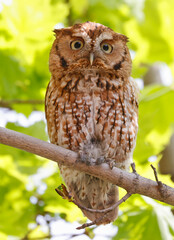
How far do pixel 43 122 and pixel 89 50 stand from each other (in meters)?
0.93

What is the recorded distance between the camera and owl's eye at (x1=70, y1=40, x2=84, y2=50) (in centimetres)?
249

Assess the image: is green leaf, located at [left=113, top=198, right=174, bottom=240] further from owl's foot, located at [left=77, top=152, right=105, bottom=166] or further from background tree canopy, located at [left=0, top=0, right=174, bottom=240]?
owl's foot, located at [left=77, top=152, right=105, bottom=166]

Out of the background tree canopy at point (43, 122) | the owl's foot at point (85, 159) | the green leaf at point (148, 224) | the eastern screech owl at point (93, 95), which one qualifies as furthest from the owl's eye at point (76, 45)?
the green leaf at point (148, 224)

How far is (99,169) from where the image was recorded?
212 centimetres

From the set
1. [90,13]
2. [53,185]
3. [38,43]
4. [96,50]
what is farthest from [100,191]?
[90,13]

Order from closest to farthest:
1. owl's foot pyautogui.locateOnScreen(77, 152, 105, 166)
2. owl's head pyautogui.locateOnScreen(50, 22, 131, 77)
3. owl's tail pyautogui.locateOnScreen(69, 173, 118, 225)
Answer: owl's foot pyautogui.locateOnScreen(77, 152, 105, 166)
owl's head pyautogui.locateOnScreen(50, 22, 131, 77)
owl's tail pyautogui.locateOnScreen(69, 173, 118, 225)

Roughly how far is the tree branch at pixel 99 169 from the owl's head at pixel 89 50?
0.64 metres

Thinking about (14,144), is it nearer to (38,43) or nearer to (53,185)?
(53,185)

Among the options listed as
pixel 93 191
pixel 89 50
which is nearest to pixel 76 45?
pixel 89 50

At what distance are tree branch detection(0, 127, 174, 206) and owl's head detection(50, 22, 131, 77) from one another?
25.2 inches

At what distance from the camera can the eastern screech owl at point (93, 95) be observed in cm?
246

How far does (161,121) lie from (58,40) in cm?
91

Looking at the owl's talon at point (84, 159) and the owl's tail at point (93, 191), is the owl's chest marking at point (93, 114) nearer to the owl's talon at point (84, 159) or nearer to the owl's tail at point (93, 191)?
the owl's tail at point (93, 191)

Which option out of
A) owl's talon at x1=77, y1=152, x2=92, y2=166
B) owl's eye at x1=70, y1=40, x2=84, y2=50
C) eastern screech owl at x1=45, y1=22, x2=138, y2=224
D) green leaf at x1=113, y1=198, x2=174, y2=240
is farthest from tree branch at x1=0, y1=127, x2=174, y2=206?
owl's eye at x1=70, y1=40, x2=84, y2=50
